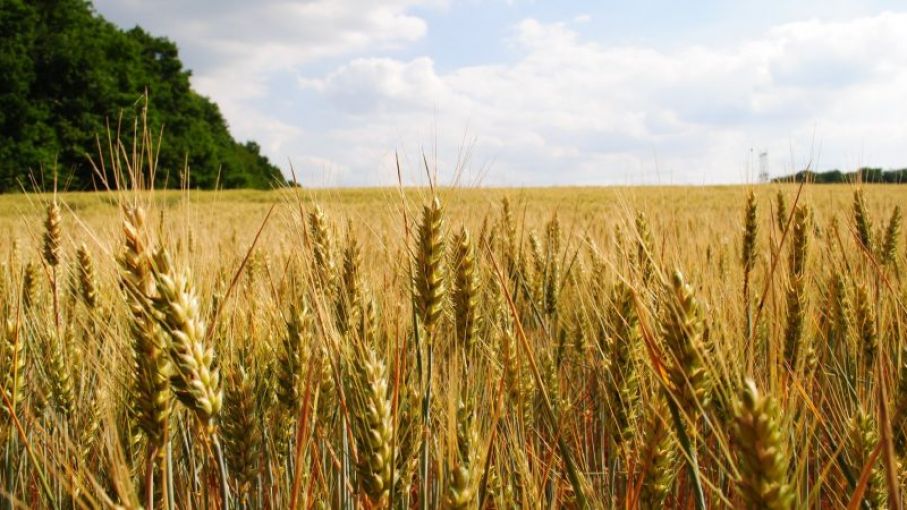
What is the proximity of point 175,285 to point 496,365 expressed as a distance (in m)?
1.15

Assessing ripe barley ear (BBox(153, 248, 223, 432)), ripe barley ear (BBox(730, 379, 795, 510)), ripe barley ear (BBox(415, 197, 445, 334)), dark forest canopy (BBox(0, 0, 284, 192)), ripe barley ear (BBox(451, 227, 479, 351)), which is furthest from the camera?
dark forest canopy (BBox(0, 0, 284, 192))

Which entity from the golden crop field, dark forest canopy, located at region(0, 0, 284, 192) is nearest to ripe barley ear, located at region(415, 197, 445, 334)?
the golden crop field

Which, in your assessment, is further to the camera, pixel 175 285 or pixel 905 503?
pixel 905 503

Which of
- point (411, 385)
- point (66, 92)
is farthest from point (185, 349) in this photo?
point (66, 92)

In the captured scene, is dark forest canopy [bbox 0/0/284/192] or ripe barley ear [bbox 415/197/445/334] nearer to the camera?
ripe barley ear [bbox 415/197/445/334]

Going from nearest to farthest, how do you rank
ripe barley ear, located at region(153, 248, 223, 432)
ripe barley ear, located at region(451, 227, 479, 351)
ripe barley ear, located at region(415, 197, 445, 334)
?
ripe barley ear, located at region(153, 248, 223, 432)
ripe barley ear, located at region(415, 197, 445, 334)
ripe barley ear, located at region(451, 227, 479, 351)

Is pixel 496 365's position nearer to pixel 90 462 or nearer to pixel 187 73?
pixel 90 462

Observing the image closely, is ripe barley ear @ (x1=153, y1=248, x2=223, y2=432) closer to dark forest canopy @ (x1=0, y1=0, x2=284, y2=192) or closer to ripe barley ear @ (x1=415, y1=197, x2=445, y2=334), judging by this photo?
ripe barley ear @ (x1=415, y1=197, x2=445, y2=334)

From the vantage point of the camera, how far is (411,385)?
4.99ft

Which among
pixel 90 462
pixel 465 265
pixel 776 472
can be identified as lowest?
pixel 90 462

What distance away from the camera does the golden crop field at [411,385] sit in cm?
102

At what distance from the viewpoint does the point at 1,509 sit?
5.28 ft

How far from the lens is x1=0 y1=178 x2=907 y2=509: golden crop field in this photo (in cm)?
102

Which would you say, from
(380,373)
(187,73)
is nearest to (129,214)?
(380,373)
